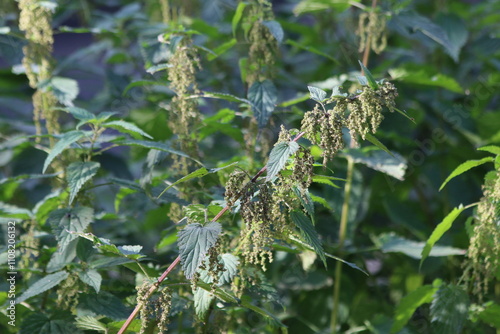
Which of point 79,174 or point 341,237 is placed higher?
point 79,174

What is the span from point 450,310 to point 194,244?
0.69 metres

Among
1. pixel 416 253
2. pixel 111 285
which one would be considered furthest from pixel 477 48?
pixel 111 285

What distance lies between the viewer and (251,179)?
1142 mm

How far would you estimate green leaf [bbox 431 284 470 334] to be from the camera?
1.43 m

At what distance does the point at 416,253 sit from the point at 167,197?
69 cm

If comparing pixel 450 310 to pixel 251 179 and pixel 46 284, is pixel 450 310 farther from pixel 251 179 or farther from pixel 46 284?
pixel 46 284

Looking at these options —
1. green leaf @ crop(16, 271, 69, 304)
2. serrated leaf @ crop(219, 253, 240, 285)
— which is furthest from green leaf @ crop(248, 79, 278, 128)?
green leaf @ crop(16, 271, 69, 304)

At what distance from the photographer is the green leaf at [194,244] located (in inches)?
42.1

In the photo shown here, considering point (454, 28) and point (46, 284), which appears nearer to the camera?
point (46, 284)

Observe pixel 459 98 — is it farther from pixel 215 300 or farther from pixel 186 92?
pixel 215 300

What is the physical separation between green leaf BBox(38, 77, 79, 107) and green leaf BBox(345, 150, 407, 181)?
79cm

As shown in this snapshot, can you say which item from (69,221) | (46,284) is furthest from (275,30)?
(46,284)

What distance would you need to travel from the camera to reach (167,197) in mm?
1408

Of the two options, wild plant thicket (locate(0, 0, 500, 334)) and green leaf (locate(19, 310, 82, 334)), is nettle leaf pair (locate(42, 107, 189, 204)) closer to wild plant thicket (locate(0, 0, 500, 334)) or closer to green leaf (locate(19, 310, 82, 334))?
wild plant thicket (locate(0, 0, 500, 334))
